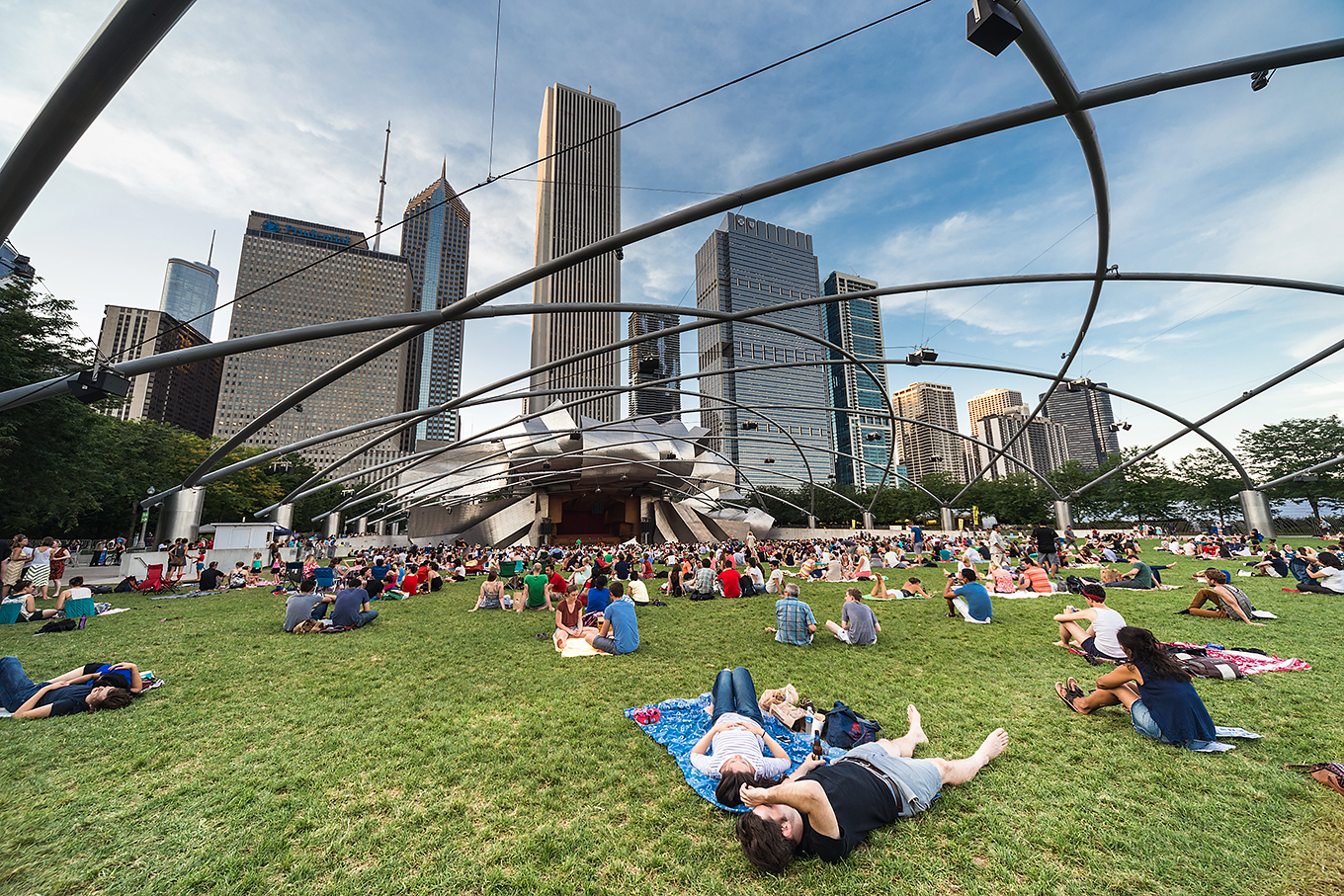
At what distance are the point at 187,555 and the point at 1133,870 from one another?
2650 cm

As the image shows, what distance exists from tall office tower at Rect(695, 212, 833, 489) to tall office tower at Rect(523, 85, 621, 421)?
123 ft

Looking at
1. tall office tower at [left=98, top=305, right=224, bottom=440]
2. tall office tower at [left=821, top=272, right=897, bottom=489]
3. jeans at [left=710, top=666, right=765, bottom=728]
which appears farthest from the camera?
tall office tower at [left=98, top=305, right=224, bottom=440]

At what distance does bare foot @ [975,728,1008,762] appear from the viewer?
12.6ft

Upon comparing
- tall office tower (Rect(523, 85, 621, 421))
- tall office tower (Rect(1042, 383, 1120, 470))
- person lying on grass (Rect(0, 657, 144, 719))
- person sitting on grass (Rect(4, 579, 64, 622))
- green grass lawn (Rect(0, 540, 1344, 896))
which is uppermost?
tall office tower (Rect(523, 85, 621, 421))

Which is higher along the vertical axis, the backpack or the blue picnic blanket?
the backpack

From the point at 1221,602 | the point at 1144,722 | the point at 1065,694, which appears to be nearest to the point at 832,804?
the point at 1144,722

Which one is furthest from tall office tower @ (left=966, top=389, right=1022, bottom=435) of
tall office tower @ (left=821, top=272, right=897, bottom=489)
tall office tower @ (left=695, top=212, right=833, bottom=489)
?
tall office tower @ (left=695, top=212, right=833, bottom=489)

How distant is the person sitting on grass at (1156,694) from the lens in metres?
4.16

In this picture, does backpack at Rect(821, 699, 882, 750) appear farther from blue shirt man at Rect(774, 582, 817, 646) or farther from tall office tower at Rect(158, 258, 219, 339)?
tall office tower at Rect(158, 258, 219, 339)

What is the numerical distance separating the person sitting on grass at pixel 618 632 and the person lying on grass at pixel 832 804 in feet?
15.7

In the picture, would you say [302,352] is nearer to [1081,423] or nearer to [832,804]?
[832,804]

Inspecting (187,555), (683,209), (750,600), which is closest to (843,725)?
(683,209)

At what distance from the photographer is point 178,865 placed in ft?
9.57

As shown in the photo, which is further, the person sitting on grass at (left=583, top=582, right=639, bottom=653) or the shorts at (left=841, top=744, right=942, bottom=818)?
the person sitting on grass at (left=583, top=582, right=639, bottom=653)
